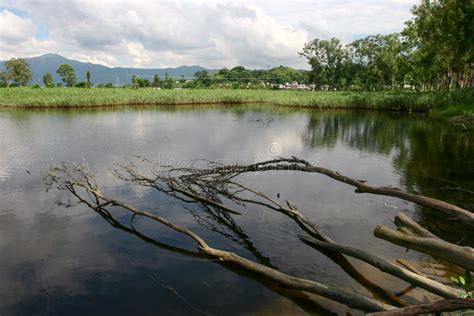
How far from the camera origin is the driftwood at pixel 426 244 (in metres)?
4.51

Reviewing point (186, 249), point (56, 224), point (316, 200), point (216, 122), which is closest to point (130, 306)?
point (186, 249)

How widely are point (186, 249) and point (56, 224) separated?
3.90 metres

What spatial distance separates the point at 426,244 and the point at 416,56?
53511mm

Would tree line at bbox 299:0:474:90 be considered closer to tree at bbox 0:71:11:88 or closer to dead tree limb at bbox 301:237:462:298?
dead tree limb at bbox 301:237:462:298

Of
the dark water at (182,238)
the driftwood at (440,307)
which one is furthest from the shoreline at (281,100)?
the driftwood at (440,307)

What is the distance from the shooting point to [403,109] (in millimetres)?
43688

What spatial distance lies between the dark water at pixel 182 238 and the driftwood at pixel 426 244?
1.50 metres

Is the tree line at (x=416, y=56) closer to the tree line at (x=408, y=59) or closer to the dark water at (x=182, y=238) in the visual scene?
the tree line at (x=408, y=59)

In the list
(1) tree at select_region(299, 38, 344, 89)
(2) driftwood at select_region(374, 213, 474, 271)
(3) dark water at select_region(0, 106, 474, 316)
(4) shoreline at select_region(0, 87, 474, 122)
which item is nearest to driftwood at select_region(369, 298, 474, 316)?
(2) driftwood at select_region(374, 213, 474, 271)

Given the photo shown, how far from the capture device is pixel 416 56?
5097cm

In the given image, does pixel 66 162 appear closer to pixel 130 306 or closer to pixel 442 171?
pixel 130 306

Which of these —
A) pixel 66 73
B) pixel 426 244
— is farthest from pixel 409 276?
pixel 66 73

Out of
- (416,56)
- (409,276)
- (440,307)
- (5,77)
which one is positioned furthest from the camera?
(5,77)

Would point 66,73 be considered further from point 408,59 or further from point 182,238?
point 182,238
